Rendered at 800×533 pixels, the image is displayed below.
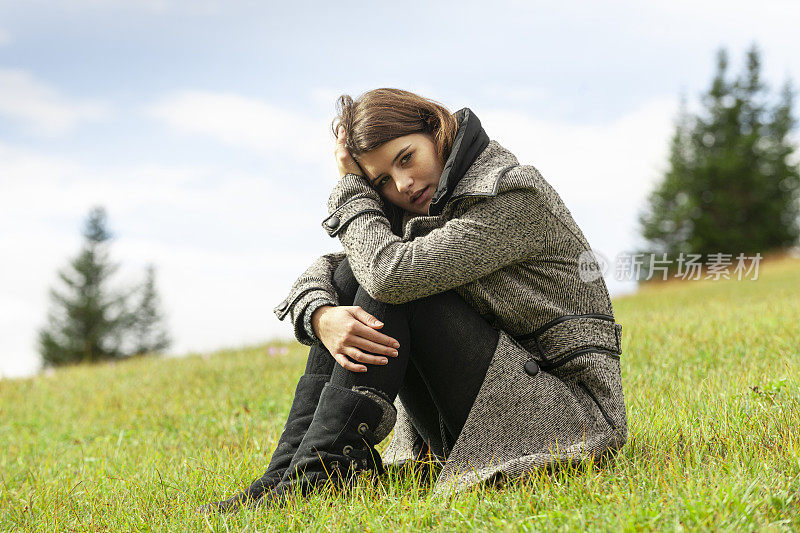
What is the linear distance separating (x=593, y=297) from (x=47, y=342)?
33.3 m

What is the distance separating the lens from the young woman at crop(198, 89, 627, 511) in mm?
2734

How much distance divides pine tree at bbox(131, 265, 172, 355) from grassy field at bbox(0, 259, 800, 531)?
2637cm

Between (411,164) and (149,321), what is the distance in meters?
32.8

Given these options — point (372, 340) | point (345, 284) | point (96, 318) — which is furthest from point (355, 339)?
point (96, 318)

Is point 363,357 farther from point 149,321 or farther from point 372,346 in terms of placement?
point 149,321

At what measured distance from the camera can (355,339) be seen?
2.72m

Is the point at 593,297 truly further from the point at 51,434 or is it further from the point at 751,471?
the point at 51,434

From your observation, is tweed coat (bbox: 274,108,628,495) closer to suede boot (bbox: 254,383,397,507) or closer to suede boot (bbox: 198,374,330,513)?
suede boot (bbox: 198,374,330,513)

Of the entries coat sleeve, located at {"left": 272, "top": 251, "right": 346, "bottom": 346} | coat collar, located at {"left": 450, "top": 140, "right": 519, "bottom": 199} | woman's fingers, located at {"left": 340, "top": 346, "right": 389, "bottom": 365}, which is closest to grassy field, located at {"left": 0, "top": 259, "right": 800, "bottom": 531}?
woman's fingers, located at {"left": 340, "top": 346, "right": 389, "bottom": 365}

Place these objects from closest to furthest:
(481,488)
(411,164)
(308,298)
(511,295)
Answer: (481,488), (511,295), (308,298), (411,164)

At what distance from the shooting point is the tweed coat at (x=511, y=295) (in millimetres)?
2711

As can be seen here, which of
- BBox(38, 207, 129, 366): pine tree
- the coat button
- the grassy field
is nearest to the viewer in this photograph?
the grassy field

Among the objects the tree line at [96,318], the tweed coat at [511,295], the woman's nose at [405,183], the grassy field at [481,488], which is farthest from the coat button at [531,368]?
the tree line at [96,318]

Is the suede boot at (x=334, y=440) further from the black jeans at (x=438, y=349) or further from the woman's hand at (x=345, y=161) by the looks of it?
the woman's hand at (x=345, y=161)
